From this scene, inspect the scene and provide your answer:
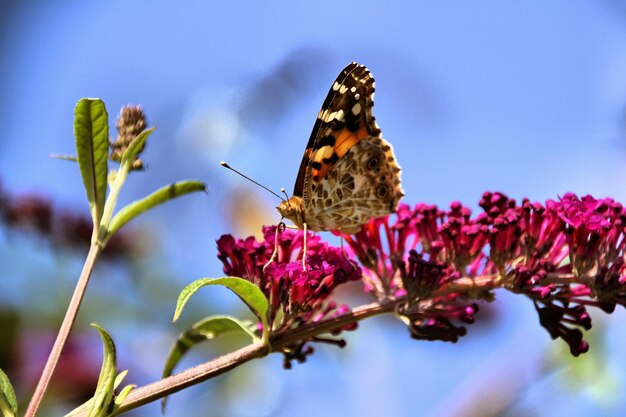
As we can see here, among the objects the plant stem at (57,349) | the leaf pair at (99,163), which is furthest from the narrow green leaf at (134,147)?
the plant stem at (57,349)

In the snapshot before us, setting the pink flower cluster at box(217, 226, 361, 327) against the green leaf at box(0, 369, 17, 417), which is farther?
the pink flower cluster at box(217, 226, 361, 327)

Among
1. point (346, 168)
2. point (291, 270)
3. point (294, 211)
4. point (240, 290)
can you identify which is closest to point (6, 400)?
point (240, 290)

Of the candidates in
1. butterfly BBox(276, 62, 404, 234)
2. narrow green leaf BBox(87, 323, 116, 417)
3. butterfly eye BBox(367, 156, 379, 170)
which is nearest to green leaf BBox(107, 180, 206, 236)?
narrow green leaf BBox(87, 323, 116, 417)

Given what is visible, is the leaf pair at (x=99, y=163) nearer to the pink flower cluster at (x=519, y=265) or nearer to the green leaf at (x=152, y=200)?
the green leaf at (x=152, y=200)

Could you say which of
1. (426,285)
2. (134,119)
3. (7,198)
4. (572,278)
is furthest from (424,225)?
(7,198)

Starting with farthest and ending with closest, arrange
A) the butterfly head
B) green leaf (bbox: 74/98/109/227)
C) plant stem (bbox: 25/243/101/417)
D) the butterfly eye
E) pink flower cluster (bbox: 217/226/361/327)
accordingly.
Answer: the butterfly eye, the butterfly head, pink flower cluster (bbox: 217/226/361/327), green leaf (bbox: 74/98/109/227), plant stem (bbox: 25/243/101/417)

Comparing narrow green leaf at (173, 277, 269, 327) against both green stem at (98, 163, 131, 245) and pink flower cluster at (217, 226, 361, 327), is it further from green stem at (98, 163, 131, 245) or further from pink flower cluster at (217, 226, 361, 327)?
green stem at (98, 163, 131, 245)

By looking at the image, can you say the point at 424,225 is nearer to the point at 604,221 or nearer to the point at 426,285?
the point at 426,285
